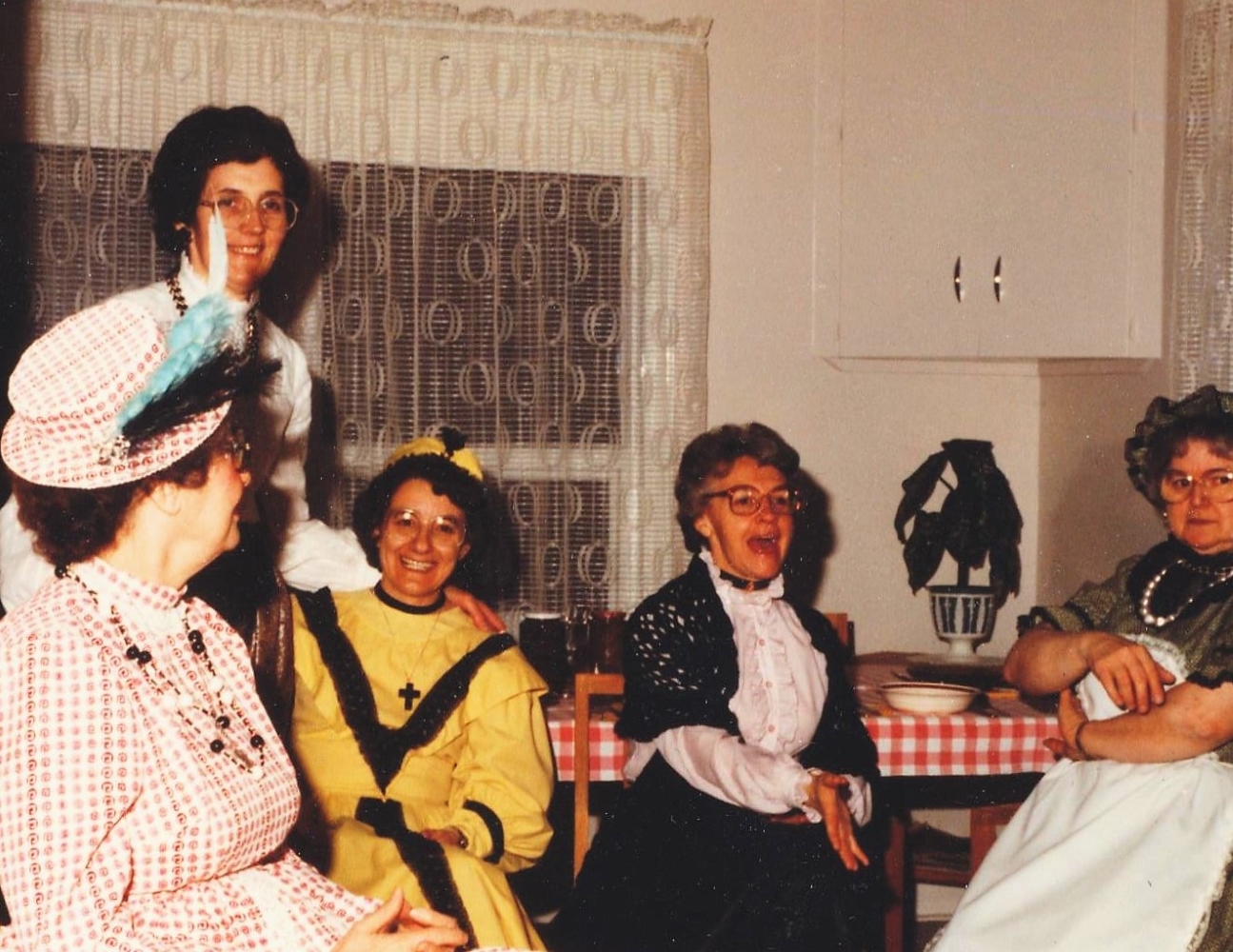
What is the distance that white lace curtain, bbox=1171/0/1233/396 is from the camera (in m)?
3.34

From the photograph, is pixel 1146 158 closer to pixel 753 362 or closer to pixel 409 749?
pixel 753 362

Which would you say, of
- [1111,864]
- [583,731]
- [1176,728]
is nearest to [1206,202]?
[1176,728]

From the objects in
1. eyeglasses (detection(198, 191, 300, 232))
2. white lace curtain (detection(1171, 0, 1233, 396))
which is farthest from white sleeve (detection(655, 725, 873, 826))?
white lace curtain (detection(1171, 0, 1233, 396))

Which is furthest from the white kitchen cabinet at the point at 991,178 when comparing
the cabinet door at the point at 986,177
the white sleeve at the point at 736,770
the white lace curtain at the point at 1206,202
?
the white sleeve at the point at 736,770

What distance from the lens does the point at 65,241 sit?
12.1 feet

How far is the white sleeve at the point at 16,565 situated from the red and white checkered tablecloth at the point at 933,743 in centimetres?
121

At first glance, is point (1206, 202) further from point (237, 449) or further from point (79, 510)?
point (79, 510)

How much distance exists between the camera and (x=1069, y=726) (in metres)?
2.72

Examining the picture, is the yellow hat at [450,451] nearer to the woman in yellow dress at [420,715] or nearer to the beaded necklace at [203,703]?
the woman in yellow dress at [420,715]

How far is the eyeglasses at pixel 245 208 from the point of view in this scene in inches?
106

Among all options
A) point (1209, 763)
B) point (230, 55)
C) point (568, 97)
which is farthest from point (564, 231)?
point (1209, 763)

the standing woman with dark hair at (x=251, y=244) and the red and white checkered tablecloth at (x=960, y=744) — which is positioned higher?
the standing woman with dark hair at (x=251, y=244)

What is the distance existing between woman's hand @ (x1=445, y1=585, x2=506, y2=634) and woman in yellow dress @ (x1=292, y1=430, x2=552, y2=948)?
0.9 inches

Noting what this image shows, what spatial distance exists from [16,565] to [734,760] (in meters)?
1.28
